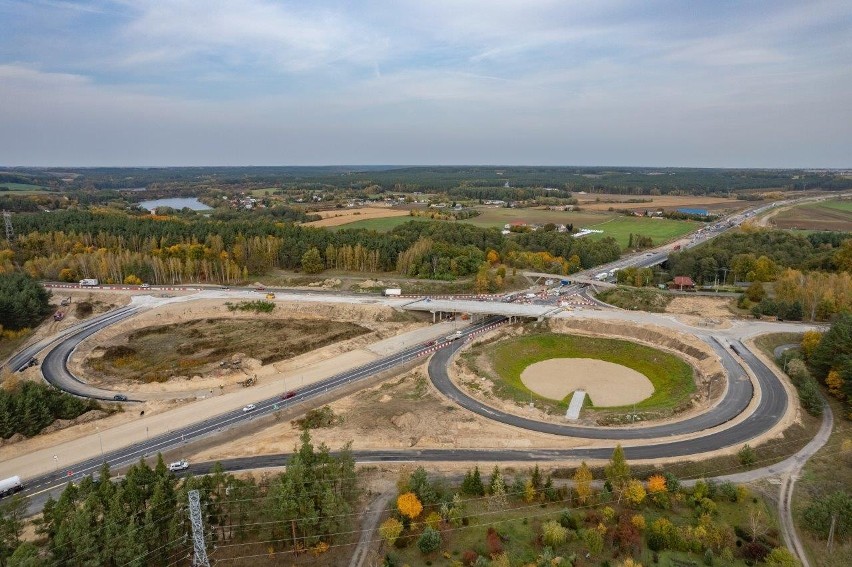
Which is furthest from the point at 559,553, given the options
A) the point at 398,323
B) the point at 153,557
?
the point at 398,323

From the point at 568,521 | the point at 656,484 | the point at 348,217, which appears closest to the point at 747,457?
the point at 656,484

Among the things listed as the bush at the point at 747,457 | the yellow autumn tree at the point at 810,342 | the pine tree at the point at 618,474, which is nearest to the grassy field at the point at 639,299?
the yellow autumn tree at the point at 810,342

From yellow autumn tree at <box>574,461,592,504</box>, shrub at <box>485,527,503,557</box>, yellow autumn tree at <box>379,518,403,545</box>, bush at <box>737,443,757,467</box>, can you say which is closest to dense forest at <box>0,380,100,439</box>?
yellow autumn tree at <box>379,518,403,545</box>

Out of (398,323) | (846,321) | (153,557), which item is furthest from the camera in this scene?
(398,323)

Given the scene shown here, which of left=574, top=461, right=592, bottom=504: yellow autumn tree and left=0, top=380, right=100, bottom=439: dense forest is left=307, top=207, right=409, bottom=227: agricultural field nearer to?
left=0, top=380, right=100, bottom=439: dense forest

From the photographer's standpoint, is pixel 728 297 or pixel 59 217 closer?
pixel 728 297

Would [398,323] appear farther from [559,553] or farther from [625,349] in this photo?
[559,553]

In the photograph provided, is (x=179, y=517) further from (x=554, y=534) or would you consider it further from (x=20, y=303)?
(x=20, y=303)
